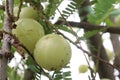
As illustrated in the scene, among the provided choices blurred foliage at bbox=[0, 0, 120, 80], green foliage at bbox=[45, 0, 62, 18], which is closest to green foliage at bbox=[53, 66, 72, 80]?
blurred foliage at bbox=[0, 0, 120, 80]

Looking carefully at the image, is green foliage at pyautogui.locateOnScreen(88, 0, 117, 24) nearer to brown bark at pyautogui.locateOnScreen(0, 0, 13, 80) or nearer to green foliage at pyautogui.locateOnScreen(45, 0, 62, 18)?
green foliage at pyautogui.locateOnScreen(45, 0, 62, 18)

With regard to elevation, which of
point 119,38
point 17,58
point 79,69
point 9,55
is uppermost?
point 119,38

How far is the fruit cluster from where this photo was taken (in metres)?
0.71

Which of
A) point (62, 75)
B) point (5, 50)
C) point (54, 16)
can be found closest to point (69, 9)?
point (54, 16)

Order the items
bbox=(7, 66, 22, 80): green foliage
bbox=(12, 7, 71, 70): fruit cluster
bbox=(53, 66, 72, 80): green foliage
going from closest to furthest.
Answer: bbox=(12, 7, 71, 70): fruit cluster
bbox=(53, 66, 72, 80): green foliage
bbox=(7, 66, 22, 80): green foliage

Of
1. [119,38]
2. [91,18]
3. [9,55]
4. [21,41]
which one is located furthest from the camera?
[119,38]

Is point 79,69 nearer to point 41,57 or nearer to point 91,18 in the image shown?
point 91,18

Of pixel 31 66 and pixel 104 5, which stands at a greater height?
pixel 104 5

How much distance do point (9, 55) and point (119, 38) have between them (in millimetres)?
1293

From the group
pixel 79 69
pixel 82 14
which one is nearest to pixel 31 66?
pixel 82 14

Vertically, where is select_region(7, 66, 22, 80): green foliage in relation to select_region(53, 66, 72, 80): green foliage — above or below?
above

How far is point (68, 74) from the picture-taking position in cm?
83

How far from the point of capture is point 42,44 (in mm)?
708

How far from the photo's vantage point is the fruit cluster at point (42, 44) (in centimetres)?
71
